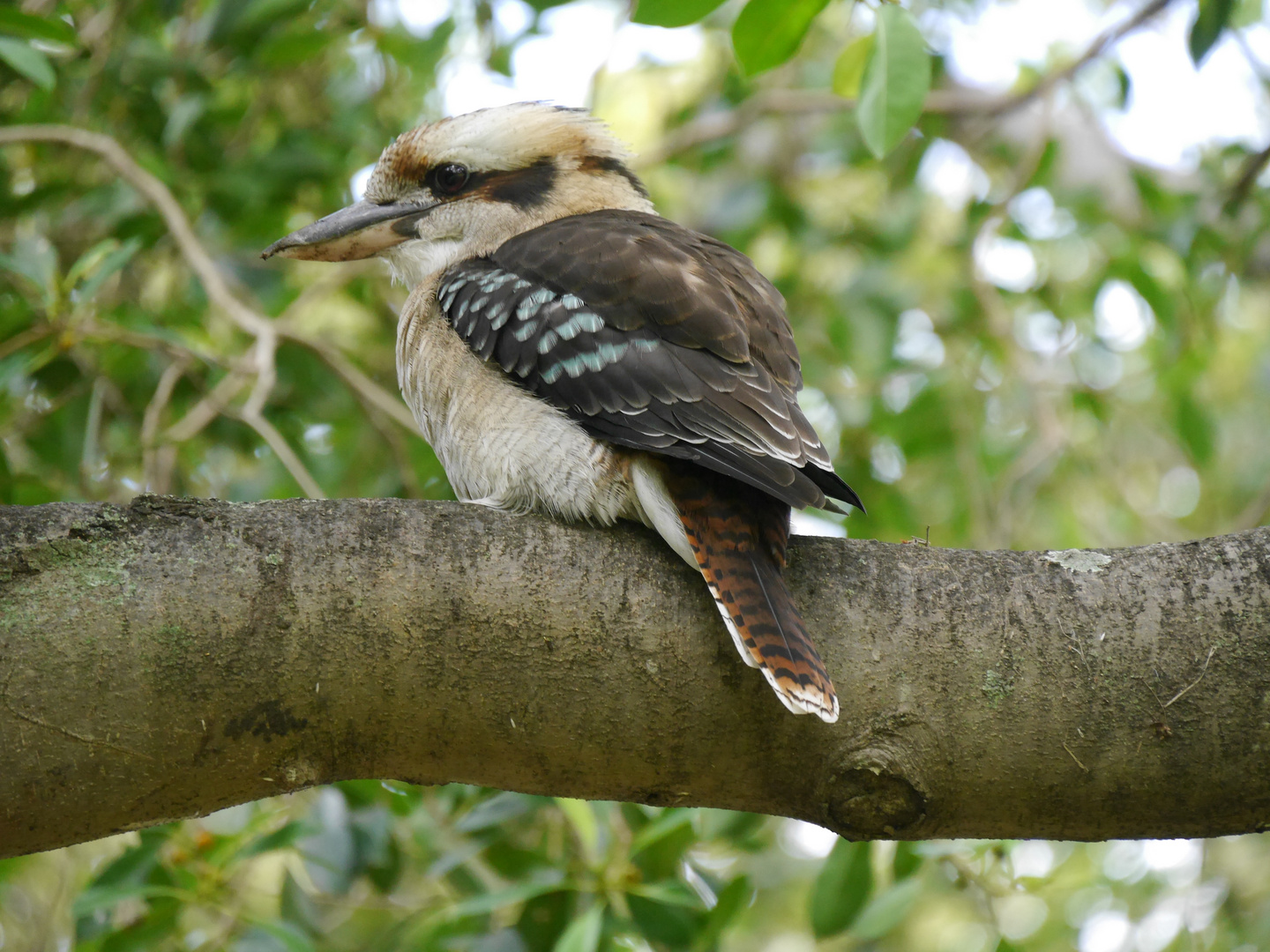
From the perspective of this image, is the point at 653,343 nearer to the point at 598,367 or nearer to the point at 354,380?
the point at 598,367

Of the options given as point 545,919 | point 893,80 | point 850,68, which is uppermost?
point 893,80

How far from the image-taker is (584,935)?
2.23 meters

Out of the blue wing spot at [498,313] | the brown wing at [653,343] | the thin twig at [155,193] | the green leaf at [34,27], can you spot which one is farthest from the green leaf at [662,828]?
the green leaf at [34,27]

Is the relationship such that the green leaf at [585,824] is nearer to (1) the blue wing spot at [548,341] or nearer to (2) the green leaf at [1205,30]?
(1) the blue wing spot at [548,341]

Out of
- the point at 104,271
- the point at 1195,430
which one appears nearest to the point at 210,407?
the point at 104,271

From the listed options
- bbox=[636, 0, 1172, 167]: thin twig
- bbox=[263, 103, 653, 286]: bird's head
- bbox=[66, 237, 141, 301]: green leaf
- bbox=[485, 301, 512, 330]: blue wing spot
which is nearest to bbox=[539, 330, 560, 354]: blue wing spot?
bbox=[485, 301, 512, 330]: blue wing spot

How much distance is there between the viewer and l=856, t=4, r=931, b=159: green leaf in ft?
6.50

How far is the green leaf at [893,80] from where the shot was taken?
1980mm

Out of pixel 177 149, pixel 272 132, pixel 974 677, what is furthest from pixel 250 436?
pixel 974 677

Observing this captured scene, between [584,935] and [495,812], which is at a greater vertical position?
[584,935]

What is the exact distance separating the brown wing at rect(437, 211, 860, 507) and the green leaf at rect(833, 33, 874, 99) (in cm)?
43

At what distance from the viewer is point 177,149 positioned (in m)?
3.74

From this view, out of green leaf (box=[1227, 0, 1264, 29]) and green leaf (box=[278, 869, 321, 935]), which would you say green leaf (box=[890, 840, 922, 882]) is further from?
green leaf (box=[1227, 0, 1264, 29])

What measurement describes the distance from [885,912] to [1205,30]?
2.03m
